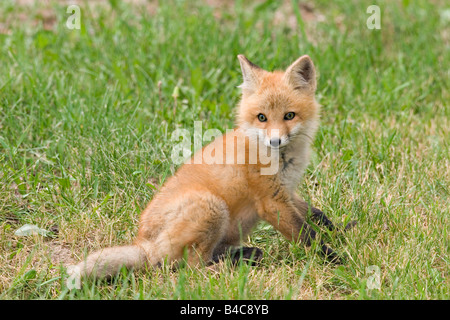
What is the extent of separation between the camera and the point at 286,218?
3.98 m

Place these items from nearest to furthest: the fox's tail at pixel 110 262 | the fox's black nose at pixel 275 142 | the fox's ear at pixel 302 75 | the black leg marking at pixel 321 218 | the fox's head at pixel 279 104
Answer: the fox's tail at pixel 110 262 < the fox's black nose at pixel 275 142 < the fox's head at pixel 279 104 < the fox's ear at pixel 302 75 < the black leg marking at pixel 321 218

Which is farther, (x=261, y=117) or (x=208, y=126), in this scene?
(x=208, y=126)

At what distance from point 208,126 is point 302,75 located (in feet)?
5.03

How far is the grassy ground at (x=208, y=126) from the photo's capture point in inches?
149

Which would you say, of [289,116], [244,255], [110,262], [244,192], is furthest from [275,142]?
[110,262]

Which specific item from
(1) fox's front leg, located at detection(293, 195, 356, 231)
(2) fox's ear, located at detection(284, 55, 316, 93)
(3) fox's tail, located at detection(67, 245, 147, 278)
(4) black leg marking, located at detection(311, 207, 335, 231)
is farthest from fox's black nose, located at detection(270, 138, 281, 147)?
(3) fox's tail, located at detection(67, 245, 147, 278)

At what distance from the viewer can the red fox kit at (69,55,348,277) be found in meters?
3.81

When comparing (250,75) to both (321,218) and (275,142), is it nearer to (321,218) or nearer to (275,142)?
(275,142)

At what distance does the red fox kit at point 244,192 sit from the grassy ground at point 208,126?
177mm

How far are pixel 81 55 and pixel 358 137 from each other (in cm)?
334

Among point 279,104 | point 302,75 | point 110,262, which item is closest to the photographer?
point 110,262

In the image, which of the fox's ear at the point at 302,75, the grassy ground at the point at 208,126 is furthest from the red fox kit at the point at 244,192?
the grassy ground at the point at 208,126

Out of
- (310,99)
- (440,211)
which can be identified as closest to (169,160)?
(310,99)

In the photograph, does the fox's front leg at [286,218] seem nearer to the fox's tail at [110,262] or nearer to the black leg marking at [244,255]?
the black leg marking at [244,255]
